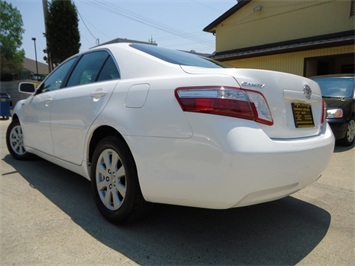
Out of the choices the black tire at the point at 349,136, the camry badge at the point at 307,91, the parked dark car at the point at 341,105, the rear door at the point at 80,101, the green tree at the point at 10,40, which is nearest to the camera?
the camry badge at the point at 307,91

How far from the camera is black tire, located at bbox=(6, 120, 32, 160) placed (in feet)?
15.1

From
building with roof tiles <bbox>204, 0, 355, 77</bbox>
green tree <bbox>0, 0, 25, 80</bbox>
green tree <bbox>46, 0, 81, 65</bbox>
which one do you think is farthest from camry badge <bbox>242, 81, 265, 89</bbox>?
green tree <bbox>0, 0, 25, 80</bbox>

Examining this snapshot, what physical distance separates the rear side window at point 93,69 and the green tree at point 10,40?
42.8m

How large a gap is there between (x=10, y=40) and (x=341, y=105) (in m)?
48.4

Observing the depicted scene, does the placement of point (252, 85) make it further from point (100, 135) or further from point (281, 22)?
point (281, 22)

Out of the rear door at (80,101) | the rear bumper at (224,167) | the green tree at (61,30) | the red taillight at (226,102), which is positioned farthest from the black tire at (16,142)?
the green tree at (61,30)

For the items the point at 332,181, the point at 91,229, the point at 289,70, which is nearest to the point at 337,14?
the point at 289,70

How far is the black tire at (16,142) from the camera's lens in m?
4.60

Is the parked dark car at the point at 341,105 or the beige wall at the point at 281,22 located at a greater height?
the beige wall at the point at 281,22

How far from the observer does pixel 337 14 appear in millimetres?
12742

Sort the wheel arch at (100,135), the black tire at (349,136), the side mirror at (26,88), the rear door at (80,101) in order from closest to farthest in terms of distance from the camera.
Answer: the wheel arch at (100,135), the rear door at (80,101), the side mirror at (26,88), the black tire at (349,136)

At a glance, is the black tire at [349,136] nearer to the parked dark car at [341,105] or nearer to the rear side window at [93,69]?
the parked dark car at [341,105]

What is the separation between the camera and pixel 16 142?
4727mm

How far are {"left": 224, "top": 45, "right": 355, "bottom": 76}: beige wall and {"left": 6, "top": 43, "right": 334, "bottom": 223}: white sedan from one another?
10956 mm
